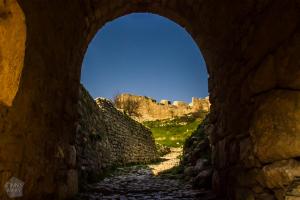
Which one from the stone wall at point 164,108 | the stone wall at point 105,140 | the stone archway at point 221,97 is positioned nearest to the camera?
the stone archway at point 221,97

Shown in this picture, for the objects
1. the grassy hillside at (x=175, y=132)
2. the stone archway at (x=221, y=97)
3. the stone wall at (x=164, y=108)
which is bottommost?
the stone archway at (x=221, y=97)

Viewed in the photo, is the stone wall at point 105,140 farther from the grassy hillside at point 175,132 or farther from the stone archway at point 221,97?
the grassy hillside at point 175,132

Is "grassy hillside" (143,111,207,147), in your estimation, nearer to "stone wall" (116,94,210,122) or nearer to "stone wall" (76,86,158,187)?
"stone wall" (116,94,210,122)

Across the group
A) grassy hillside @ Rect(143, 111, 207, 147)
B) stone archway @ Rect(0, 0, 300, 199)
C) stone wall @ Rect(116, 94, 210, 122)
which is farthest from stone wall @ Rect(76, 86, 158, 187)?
stone wall @ Rect(116, 94, 210, 122)

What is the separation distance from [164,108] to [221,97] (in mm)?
47093

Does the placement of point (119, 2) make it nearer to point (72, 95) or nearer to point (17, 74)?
point (72, 95)

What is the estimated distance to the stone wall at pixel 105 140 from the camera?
19.7ft

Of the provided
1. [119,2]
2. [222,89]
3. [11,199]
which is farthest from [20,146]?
[119,2]

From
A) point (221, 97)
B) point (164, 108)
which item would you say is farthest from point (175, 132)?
point (221, 97)

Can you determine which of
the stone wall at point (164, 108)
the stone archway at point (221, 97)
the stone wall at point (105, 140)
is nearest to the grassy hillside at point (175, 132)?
the stone wall at point (164, 108)

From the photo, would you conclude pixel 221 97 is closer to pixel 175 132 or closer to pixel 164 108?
pixel 175 132

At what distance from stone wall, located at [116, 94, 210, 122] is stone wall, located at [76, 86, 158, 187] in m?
30.6

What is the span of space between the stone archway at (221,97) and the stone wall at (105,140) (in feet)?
6.40

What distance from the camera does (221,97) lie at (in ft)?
12.9
